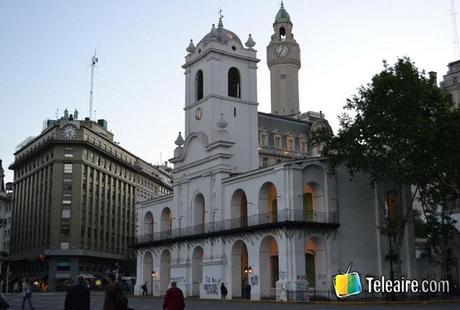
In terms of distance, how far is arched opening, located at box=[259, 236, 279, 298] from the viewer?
156 ft

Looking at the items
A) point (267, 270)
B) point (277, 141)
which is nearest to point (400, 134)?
point (267, 270)

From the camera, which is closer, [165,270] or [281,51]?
[165,270]

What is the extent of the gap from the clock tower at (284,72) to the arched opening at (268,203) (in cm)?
4831

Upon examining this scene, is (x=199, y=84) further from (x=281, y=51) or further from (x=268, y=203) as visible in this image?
(x=281, y=51)

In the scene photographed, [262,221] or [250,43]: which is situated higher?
[250,43]

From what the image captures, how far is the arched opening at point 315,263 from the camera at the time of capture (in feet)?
152

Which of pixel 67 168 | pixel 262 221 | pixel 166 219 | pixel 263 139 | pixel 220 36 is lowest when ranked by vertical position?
pixel 262 221

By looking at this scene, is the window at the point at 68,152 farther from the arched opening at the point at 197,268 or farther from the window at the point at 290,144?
the arched opening at the point at 197,268

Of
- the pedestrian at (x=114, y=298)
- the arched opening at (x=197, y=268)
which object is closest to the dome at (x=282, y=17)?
the arched opening at (x=197, y=268)

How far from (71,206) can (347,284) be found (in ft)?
179

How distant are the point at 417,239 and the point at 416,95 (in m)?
17.8

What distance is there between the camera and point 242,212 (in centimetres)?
5216

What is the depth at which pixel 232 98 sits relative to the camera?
57.4 meters

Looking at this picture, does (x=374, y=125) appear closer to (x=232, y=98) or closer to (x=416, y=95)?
(x=416, y=95)
